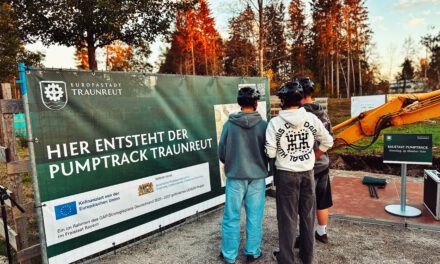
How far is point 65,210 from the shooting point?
3.55 meters

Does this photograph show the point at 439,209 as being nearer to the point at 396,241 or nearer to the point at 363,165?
the point at 396,241

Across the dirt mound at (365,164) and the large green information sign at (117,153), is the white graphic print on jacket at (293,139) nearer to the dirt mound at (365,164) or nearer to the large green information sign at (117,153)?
the large green information sign at (117,153)

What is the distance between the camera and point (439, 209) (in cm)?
474

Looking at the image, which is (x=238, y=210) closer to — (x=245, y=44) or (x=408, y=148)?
(x=408, y=148)

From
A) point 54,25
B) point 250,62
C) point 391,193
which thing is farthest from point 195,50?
point 391,193

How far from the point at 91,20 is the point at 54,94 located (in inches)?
426

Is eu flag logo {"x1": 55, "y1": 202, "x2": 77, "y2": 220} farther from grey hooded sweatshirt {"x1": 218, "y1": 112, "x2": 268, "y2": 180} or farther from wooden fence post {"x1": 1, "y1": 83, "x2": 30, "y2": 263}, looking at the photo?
grey hooded sweatshirt {"x1": 218, "y1": 112, "x2": 268, "y2": 180}

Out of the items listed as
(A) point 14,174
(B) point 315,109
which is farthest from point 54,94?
(B) point 315,109

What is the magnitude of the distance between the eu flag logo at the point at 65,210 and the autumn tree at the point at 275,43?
519 inches

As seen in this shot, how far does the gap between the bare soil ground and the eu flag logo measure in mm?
827

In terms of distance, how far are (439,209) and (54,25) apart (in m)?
14.6

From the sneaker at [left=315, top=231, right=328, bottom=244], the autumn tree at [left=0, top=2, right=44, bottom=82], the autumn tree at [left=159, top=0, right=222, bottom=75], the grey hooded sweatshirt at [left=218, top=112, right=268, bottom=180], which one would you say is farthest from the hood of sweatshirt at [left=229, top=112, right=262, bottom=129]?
the autumn tree at [left=159, top=0, right=222, bottom=75]

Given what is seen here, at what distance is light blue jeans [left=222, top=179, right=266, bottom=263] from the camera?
3.64 meters

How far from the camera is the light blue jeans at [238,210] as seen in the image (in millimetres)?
3637
